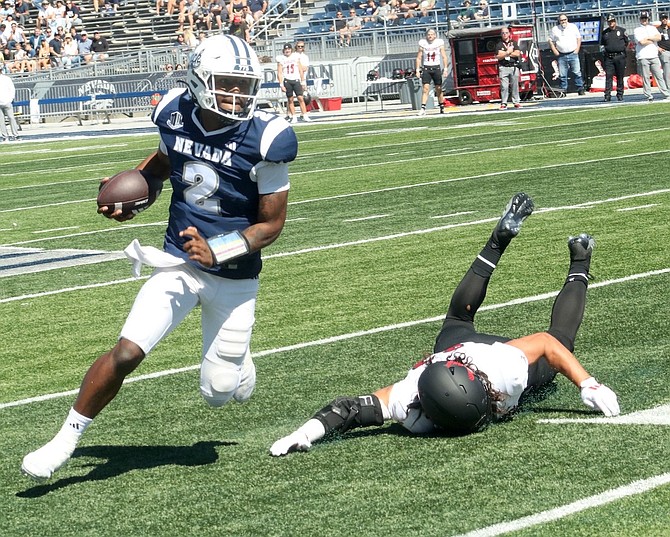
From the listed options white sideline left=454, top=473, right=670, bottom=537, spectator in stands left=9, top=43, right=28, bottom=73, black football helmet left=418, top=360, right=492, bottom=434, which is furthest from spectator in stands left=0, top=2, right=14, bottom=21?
white sideline left=454, top=473, right=670, bottom=537

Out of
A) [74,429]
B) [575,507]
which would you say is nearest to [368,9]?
[74,429]

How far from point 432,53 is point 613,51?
3.41 meters

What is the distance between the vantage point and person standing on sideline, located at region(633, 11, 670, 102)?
25781 millimetres

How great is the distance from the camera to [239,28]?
Result: 3456cm

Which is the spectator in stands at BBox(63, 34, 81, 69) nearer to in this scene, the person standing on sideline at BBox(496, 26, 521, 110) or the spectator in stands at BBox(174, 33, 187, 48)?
the spectator in stands at BBox(174, 33, 187, 48)

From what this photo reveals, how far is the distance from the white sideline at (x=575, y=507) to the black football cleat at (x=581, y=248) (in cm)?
203

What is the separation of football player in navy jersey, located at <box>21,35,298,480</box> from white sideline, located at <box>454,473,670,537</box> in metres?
1.43

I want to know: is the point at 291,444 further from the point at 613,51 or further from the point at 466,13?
the point at 466,13

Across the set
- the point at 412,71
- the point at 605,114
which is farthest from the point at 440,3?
the point at 605,114

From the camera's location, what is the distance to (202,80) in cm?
516

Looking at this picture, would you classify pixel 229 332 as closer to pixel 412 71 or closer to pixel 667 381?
pixel 667 381

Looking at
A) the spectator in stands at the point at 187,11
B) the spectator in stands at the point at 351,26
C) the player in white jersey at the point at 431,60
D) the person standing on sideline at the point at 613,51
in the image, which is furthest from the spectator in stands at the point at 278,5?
the person standing on sideline at the point at 613,51

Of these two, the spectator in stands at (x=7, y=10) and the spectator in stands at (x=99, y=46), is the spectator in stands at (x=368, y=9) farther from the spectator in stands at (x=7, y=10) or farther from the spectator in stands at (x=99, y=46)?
the spectator in stands at (x=7, y=10)

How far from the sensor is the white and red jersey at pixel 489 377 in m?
5.33
